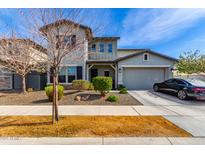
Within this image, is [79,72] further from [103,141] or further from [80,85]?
[103,141]

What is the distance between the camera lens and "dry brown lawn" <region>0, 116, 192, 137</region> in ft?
19.0

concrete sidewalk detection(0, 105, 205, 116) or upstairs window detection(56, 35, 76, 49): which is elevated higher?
upstairs window detection(56, 35, 76, 49)

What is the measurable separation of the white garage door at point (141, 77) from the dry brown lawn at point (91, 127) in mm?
12282

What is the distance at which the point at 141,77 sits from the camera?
20.0 m

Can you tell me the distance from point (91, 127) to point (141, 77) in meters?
14.4

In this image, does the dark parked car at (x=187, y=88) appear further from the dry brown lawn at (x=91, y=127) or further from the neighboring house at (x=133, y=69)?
the dry brown lawn at (x=91, y=127)

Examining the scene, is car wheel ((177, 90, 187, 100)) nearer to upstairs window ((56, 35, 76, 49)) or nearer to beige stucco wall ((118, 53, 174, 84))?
beige stucco wall ((118, 53, 174, 84))

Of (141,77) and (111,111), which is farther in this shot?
(141,77)

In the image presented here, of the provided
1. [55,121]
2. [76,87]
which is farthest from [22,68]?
[55,121]

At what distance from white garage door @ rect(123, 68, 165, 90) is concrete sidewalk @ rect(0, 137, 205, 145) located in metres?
14.6

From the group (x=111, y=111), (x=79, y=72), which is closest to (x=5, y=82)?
(x=79, y=72)

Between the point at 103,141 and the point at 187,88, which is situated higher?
the point at 187,88

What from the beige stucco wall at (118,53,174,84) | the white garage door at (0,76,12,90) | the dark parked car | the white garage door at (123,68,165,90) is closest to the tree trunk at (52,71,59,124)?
the dark parked car
